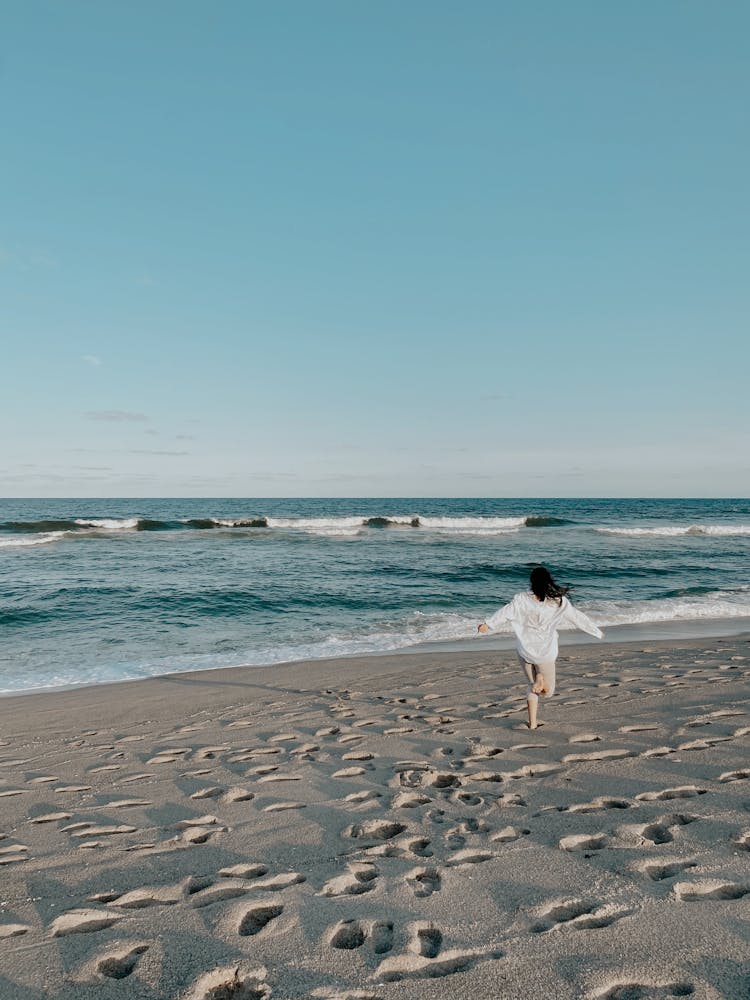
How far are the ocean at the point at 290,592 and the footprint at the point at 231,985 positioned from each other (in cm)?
829

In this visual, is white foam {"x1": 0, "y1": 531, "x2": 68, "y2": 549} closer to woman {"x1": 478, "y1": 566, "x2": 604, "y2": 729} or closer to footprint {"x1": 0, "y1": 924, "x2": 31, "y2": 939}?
woman {"x1": 478, "y1": 566, "x2": 604, "y2": 729}

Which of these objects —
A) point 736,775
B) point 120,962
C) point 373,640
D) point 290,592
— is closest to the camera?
point 120,962

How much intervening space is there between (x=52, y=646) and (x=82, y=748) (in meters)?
6.79

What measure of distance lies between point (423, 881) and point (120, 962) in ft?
5.29

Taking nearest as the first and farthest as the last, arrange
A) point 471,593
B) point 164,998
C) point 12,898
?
point 164,998, point 12,898, point 471,593

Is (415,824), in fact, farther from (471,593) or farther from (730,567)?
(730,567)

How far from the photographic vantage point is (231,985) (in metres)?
2.75

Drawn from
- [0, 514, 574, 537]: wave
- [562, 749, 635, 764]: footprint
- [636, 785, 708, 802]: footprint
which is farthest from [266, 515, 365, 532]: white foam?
[636, 785, 708, 802]: footprint

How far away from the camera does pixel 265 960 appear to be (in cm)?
290

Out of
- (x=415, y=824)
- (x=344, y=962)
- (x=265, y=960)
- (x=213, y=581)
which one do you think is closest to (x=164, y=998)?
(x=265, y=960)

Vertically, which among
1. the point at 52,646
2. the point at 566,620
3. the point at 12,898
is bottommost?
the point at 52,646

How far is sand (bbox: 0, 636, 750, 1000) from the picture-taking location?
111 inches

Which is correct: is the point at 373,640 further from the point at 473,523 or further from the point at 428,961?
the point at 473,523

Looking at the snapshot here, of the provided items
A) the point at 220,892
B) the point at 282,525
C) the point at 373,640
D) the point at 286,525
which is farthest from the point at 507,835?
the point at 286,525
